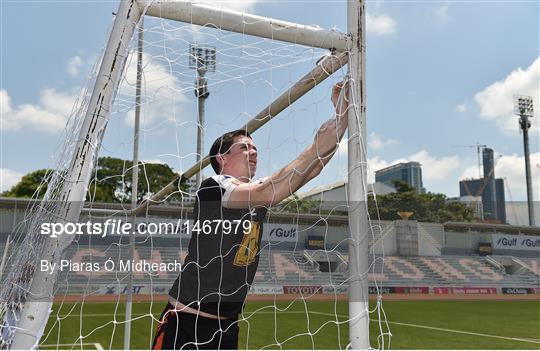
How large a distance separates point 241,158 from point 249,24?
1.90ft

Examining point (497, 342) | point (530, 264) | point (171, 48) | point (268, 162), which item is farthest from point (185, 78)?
point (530, 264)

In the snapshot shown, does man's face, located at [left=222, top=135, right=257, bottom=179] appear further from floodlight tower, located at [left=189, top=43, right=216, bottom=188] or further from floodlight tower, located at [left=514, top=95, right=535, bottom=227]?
floodlight tower, located at [left=514, top=95, right=535, bottom=227]

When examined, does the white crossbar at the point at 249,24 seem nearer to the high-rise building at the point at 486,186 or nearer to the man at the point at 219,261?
the man at the point at 219,261

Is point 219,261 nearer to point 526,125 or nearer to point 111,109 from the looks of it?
point 111,109

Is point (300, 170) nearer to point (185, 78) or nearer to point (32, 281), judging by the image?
point (32, 281)

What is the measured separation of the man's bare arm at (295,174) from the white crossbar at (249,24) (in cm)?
35

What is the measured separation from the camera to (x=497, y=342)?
8.73 metres

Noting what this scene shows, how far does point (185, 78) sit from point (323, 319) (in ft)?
34.8

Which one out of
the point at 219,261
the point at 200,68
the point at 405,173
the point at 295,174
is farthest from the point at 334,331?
the point at 405,173

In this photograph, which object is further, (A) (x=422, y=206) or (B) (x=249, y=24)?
(A) (x=422, y=206)

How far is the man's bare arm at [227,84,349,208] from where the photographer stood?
5.84ft

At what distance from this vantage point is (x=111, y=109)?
2.01 meters

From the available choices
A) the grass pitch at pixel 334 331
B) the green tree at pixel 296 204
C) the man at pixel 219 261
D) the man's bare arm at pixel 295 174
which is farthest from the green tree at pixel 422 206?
the man's bare arm at pixel 295 174

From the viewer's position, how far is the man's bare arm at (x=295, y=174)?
1780mm
